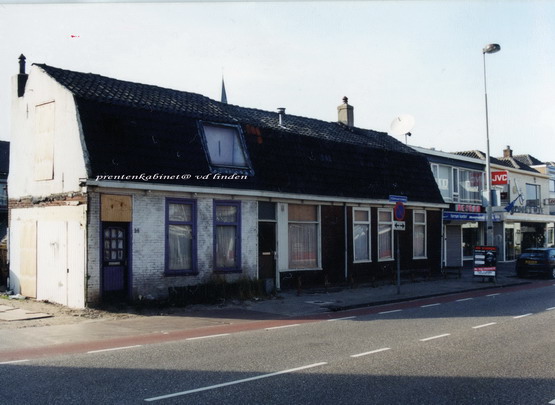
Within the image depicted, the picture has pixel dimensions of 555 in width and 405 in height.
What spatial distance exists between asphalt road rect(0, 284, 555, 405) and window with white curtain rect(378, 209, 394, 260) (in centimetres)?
1108

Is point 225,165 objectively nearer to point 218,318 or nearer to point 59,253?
point 59,253

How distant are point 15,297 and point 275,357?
11.4 m

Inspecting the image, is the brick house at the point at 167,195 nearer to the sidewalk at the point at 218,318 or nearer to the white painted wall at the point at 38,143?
the white painted wall at the point at 38,143

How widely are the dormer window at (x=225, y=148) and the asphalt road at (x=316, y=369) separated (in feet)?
23.3

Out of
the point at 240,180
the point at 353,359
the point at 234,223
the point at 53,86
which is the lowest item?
the point at 353,359

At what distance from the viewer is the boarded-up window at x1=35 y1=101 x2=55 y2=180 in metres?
16.7

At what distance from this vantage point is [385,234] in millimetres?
24250

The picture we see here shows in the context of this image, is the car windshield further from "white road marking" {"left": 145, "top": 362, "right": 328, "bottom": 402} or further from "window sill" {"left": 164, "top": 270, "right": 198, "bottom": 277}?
"white road marking" {"left": 145, "top": 362, "right": 328, "bottom": 402}

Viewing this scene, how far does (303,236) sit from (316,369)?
486 inches

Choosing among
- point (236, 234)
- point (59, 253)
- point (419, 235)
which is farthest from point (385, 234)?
point (59, 253)

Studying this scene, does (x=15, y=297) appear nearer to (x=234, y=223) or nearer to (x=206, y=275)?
(x=206, y=275)

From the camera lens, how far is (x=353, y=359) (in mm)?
9086

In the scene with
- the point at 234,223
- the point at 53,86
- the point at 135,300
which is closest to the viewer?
Result: the point at 135,300

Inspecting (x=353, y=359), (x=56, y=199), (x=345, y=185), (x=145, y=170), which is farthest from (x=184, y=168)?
(x=353, y=359)
